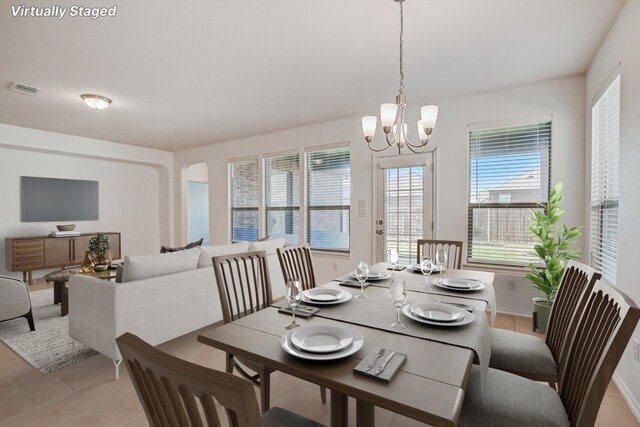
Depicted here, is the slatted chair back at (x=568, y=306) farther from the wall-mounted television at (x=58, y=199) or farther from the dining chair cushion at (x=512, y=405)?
the wall-mounted television at (x=58, y=199)

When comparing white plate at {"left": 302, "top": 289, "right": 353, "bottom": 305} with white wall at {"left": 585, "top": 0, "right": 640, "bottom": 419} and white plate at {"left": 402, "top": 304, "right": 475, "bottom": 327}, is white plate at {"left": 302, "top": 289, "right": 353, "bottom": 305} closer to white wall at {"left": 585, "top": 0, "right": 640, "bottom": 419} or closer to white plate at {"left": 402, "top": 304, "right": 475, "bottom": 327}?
white plate at {"left": 402, "top": 304, "right": 475, "bottom": 327}

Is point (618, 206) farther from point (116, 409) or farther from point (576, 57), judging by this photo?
point (116, 409)

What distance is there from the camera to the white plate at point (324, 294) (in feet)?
5.38

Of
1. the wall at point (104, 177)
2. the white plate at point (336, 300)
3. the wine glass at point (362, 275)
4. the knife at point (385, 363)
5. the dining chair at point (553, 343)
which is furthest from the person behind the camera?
the wall at point (104, 177)

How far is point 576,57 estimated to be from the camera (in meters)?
2.86

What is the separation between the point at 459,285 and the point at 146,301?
2.31m

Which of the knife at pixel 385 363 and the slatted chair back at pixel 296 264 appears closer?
the knife at pixel 385 363

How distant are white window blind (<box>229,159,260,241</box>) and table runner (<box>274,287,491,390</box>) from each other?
4432mm

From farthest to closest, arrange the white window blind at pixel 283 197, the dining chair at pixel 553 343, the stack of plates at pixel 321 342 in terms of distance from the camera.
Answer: the white window blind at pixel 283 197, the dining chair at pixel 553 343, the stack of plates at pixel 321 342

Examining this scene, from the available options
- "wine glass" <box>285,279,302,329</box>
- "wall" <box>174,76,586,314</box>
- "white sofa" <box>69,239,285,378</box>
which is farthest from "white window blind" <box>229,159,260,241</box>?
"wine glass" <box>285,279,302,329</box>

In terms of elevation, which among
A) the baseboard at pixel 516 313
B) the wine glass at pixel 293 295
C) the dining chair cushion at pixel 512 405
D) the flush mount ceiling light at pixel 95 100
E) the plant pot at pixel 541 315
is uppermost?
the flush mount ceiling light at pixel 95 100

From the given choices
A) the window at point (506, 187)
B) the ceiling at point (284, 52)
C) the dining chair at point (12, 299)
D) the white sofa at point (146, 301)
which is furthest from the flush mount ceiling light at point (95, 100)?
the window at point (506, 187)

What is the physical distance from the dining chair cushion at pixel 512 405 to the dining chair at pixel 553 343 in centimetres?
26

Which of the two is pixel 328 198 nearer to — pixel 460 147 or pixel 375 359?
pixel 460 147
